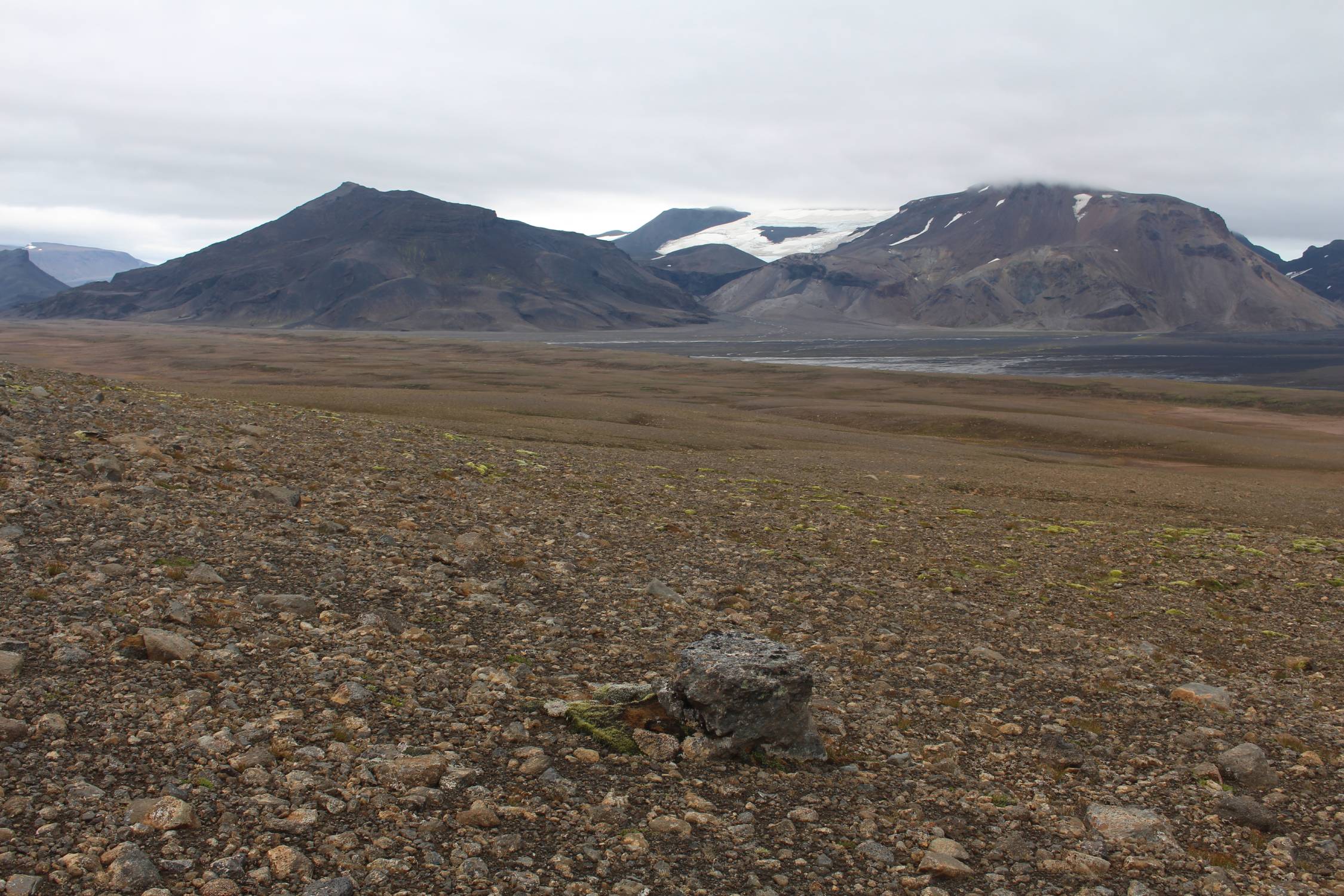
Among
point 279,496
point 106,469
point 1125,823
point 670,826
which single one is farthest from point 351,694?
point 106,469

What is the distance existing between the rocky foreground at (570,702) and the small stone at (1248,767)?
30 millimetres

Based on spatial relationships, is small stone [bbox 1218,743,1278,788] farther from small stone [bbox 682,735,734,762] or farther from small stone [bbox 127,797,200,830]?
small stone [bbox 127,797,200,830]

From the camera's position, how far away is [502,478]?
17.5 m

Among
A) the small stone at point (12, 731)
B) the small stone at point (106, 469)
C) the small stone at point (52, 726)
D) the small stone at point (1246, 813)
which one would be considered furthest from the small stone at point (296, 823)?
the small stone at point (106, 469)

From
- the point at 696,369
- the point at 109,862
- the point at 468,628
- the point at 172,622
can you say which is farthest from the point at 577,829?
the point at 696,369

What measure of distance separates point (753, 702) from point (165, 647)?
477cm

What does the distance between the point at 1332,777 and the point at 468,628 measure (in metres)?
7.93

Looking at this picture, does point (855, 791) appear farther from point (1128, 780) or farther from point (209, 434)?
point (209, 434)

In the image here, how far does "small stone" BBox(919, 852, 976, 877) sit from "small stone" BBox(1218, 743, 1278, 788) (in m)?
3.16

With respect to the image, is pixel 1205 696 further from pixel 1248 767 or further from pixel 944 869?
pixel 944 869

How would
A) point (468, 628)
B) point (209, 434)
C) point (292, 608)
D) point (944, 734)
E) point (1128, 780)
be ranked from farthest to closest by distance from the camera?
1. point (209, 434)
2. point (468, 628)
3. point (292, 608)
4. point (944, 734)
5. point (1128, 780)

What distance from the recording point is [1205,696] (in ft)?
30.6

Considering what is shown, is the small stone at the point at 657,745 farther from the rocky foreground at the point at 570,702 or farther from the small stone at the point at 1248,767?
the small stone at the point at 1248,767

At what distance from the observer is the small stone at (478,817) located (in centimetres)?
614
